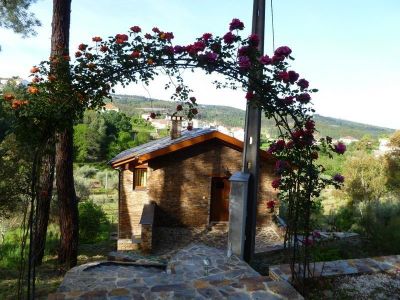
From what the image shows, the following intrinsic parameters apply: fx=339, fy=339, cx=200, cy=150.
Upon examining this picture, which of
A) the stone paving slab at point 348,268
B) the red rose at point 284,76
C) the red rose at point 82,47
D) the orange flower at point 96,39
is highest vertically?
the orange flower at point 96,39

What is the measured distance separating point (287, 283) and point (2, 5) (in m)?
11.8

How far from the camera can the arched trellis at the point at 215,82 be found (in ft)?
14.9

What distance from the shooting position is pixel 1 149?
986 centimetres

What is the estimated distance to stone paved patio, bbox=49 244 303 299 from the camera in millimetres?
4809

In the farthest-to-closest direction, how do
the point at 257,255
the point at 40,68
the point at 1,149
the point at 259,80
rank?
the point at 1,149 → the point at 257,255 → the point at 259,80 → the point at 40,68

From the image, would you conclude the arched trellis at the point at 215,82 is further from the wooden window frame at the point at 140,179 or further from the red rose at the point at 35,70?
the wooden window frame at the point at 140,179

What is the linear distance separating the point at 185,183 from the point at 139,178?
76.5 inches

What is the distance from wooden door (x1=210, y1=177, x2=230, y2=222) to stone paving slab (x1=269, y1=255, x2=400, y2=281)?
7744 mm

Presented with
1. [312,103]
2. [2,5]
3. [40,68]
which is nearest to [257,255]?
[312,103]

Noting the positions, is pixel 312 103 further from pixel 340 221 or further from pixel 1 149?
pixel 340 221

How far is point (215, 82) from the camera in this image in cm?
546

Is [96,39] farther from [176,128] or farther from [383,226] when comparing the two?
[176,128]

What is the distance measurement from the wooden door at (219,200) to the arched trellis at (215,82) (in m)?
8.08

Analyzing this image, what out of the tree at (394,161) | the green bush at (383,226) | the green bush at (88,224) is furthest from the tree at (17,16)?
the tree at (394,161)
